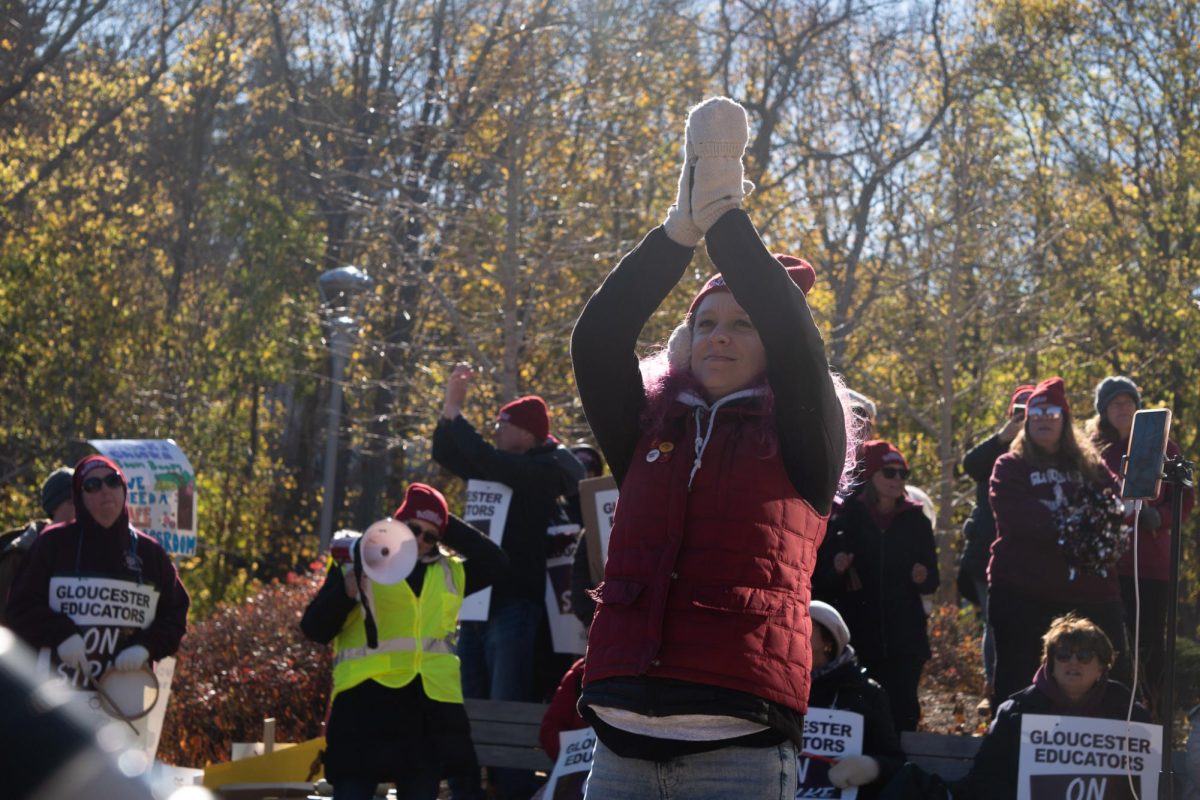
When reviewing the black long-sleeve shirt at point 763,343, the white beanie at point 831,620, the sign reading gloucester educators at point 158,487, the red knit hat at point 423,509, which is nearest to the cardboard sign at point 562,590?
the red knit hat at point 423,509

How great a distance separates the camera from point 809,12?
881 inches

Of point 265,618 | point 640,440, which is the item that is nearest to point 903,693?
point 640,440

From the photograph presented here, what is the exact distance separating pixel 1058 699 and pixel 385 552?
9.22ft

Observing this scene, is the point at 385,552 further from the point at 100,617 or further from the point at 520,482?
the point at 520,482

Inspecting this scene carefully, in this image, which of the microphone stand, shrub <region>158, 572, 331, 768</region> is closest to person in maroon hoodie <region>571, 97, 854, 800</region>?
the microphone stand

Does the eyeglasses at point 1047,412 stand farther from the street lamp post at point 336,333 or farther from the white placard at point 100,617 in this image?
the street lamp post at point 336,333

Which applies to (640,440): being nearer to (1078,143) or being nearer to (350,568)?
(350,568)

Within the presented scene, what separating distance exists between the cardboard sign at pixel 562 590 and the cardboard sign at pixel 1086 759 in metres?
2.77

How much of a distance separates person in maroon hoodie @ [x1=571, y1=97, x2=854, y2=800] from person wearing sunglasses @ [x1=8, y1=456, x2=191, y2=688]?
529 centimetres

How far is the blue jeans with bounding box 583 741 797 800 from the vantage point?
3383 mm

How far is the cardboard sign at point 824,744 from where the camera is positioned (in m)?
7.10

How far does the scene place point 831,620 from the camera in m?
7.13

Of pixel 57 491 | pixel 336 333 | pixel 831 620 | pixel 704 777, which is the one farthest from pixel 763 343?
pixel 336 333

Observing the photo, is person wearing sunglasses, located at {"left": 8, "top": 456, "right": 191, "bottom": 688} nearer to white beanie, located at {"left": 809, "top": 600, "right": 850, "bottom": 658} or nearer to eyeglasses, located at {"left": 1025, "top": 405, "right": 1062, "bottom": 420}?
white beanie, located at {"left": 809, "top": 600, "right": 850, "bottom": 658}
